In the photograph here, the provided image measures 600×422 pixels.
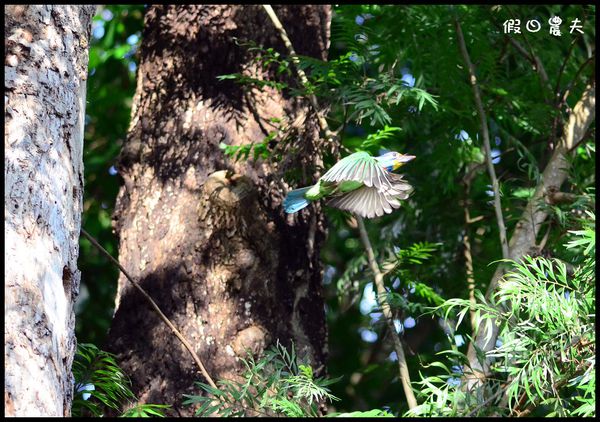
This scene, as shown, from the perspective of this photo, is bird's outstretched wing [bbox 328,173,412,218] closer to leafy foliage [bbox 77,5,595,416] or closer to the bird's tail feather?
the bird's tail feather

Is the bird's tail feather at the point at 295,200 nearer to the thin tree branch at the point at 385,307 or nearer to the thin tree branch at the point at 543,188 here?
the thin tree branch at the point at 385,307

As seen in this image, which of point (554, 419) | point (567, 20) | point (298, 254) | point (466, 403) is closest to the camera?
point (554, 419)

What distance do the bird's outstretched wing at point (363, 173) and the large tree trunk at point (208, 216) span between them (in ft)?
0.94

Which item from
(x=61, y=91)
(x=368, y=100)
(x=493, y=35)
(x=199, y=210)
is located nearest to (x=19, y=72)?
(x=61, y=91)

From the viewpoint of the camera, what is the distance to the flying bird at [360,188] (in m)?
1.97

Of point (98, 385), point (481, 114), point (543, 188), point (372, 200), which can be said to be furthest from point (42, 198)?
point (543, 188)

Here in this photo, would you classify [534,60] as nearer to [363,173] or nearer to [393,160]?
[393,160]

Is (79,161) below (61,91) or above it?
below

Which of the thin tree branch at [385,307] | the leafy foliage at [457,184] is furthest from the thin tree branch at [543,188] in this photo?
the thin tree branch at [385,307]

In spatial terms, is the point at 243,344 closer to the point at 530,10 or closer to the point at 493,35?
the point at 493,35

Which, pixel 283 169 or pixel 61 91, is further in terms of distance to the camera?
pixel 283 169

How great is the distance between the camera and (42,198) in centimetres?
155

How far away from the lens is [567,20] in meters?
2.75

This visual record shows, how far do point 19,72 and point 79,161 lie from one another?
203mm
